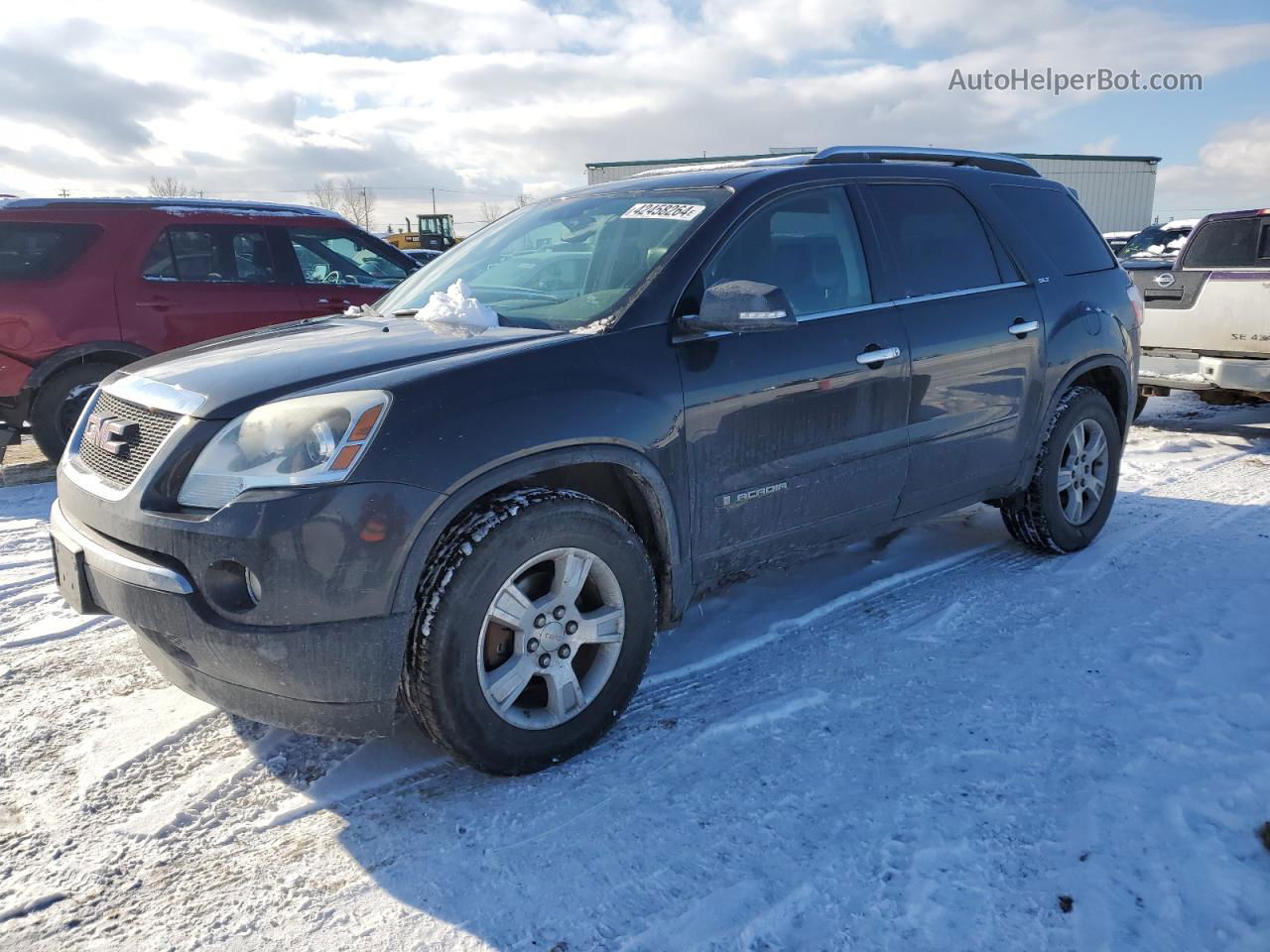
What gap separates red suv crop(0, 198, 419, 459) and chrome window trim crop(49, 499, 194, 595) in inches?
163

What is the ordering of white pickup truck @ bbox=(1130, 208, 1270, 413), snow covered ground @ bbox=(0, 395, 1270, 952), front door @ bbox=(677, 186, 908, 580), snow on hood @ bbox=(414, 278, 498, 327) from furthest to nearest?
1. white pickup truck @ bbox=(1130, 208, 1270, 413)
2. snow on hood @ bbox=(414, 278, 498, 327)
3. front door @ bbox=(677, 186, 908, 580)
4. snow covered ground @ bbox=(0, 395, 1270, 952)

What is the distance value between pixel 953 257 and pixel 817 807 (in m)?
2.57

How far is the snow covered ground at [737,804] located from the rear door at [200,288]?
3.19m

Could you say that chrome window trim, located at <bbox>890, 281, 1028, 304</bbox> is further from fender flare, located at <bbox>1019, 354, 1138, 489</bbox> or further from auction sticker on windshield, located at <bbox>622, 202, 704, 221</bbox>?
auction sticker on windshield, located at <bbox>622, 202, 704, 221</bbox>

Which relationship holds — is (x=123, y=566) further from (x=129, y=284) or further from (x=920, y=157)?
(x=129, y=284)

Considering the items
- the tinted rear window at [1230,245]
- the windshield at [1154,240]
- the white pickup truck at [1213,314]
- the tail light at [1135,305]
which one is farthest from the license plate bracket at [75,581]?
the windshield at [1154,240]

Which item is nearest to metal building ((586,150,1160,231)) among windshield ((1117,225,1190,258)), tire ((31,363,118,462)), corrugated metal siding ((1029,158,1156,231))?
corrugated metal siding ((1029,158,1156,231))

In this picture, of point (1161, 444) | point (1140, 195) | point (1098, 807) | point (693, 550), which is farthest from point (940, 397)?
point (1140, 195)

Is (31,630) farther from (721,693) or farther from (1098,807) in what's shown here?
(1098,807)

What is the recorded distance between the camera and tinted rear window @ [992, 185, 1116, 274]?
4539 millimetres

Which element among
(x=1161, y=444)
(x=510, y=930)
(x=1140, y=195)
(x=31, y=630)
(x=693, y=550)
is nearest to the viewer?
(x=510, y=930)

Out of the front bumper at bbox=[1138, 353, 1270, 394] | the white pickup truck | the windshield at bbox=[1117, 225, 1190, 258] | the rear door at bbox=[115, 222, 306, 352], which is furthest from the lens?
the windshield at bbox=[1117, 225, 1190, 258]

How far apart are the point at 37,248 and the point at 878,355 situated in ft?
19.0

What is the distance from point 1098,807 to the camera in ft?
8.44
